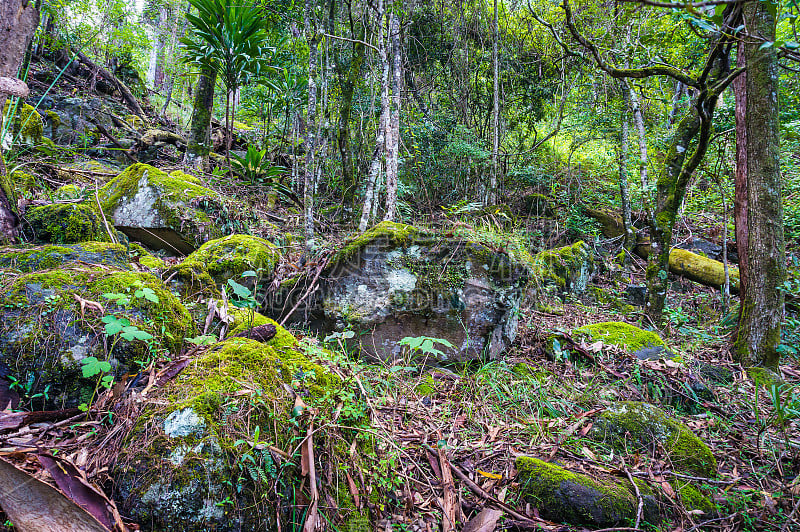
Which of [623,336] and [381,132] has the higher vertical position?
[381,132]

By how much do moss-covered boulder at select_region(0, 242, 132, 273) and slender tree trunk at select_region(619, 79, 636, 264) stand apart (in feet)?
24.9

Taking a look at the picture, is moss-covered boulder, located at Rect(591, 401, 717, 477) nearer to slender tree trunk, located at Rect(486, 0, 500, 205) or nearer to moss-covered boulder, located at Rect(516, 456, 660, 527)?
moss-covered boulder, located at Rect(516, 456, 660, 527)

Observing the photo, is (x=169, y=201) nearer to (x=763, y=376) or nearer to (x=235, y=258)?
(x=235, y=258)

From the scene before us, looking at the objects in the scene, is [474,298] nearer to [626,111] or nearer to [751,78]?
[751,78]

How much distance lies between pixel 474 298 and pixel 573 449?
136 centimetres

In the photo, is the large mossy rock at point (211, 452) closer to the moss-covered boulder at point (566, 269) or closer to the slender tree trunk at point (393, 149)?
the slender tree trunk at point (393, 149)

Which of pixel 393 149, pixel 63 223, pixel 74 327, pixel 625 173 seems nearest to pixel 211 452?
pixel 74 327

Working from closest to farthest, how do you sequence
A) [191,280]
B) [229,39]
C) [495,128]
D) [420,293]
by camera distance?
[191,280]
[420,293]
[229,39]
[495,128]

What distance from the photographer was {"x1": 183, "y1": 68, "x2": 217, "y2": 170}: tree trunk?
19.0 feet

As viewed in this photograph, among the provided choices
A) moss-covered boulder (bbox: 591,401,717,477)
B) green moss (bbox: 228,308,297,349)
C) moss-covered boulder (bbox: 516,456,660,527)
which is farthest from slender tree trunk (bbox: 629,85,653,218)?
green moss (bbox: 228,308,297,349)

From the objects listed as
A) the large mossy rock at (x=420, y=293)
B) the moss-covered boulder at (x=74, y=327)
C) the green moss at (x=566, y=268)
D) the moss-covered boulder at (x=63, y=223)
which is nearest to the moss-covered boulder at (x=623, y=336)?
the large mossy rock at (x=420, y=293)

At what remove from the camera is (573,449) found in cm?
225

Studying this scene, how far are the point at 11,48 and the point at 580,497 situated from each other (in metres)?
4.24

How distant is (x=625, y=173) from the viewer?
22.7 ft
